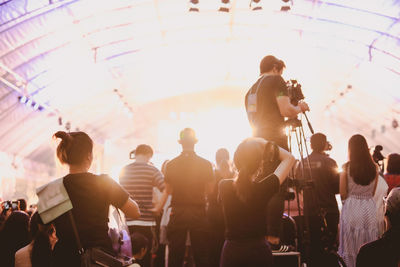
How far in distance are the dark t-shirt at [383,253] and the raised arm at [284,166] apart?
2.35 ft

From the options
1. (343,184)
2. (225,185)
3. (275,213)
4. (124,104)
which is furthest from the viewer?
(124,104)

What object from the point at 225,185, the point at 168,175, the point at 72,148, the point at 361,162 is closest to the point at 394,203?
the point at 225,185

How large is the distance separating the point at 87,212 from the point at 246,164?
0.97 meters

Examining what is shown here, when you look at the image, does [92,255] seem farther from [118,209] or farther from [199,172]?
[199,172]

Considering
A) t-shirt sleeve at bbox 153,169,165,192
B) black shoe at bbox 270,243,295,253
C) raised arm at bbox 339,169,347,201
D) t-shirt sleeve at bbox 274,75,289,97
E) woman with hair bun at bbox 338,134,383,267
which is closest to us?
black shoe at bbox 270,243,295,253

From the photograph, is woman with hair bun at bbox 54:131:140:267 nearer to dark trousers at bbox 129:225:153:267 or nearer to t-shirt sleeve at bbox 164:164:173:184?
t-shirt sleeve at bbox 164:164:173:184

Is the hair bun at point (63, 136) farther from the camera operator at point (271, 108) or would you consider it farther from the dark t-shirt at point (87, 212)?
the camera operator at point (271, 108)

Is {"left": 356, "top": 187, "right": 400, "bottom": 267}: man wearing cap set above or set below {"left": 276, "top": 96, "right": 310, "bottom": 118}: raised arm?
below

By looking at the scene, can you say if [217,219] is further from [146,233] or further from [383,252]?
[383,252]

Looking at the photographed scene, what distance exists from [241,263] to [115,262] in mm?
743

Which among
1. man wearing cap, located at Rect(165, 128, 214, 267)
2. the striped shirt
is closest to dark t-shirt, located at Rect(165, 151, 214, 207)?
man wearing cap, located at Rect(165, 128, 214, 267)

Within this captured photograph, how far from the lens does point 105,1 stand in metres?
13.7

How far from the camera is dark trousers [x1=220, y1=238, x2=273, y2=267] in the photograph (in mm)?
3090

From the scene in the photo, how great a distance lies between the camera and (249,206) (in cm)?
315
